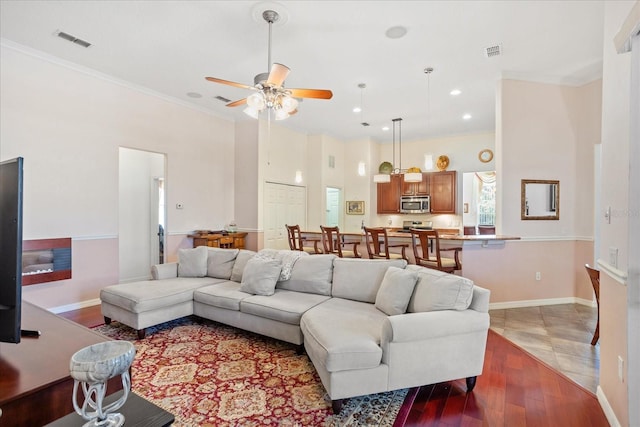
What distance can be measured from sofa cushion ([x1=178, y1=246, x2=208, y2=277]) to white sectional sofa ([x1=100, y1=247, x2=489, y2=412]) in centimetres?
1

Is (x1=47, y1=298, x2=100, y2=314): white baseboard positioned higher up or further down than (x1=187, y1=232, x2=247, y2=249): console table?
further down

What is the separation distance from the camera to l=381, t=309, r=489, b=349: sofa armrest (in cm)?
208

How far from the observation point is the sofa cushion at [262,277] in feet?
10.9

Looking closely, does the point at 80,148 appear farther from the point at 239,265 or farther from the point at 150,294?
the point at 239,265

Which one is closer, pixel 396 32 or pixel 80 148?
pixel 396 32

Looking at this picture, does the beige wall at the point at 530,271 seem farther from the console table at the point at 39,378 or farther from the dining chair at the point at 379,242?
the console table at the point at 39,378

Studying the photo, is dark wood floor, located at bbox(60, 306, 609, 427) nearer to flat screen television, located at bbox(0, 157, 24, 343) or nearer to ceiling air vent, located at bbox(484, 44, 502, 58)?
flat screen television, located at bbox(0, 157, 24, 343)

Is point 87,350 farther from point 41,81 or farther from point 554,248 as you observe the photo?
point 554,248

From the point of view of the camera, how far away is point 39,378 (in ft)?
3.58

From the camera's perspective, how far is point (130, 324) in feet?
10.6

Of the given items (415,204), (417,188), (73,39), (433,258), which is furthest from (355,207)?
(73,39)

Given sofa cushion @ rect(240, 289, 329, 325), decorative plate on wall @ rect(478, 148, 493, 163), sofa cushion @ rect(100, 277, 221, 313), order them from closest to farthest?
sofa cushion @ rect(240, 289, 329, 325), sofa cushion @ rect(100, 277, 221, 313), decorative plate on wall @ rect(478, 148, 493, 163)

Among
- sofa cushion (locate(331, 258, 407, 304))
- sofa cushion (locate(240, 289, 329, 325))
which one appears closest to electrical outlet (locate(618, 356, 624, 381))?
sofa cushion (locate(331, 258, 407, 304))

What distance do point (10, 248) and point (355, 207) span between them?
7446 mm
